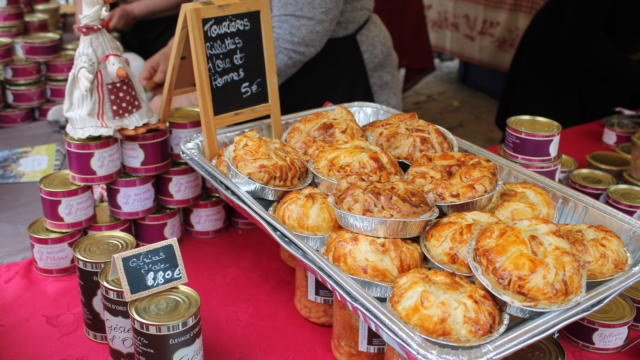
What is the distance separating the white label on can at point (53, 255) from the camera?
173 centimetres

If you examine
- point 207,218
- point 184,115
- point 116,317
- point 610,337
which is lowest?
point 610,337

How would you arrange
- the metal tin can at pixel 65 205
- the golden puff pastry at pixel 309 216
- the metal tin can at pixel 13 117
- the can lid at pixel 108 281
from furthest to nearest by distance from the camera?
the metal tin can at pixel 13 117
the metal tin can at pixel 65 205
the golden puff pastry at pixel 309 216
the can lid at pixel 108 281

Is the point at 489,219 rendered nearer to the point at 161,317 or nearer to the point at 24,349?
the point at 161,317

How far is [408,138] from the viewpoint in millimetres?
1865

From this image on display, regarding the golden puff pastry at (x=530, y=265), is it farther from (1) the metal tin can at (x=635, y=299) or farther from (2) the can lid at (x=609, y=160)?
(2) the can lid at (x=609, y=160)

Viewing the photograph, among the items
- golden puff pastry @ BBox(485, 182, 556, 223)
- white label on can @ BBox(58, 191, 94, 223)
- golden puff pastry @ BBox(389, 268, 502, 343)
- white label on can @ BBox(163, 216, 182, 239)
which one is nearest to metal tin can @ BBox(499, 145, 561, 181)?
golden puff pastry @ BBox(485, 182, 556, 223)

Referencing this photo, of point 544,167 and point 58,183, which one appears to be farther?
point 544,167

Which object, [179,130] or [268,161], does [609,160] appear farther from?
[179,130]

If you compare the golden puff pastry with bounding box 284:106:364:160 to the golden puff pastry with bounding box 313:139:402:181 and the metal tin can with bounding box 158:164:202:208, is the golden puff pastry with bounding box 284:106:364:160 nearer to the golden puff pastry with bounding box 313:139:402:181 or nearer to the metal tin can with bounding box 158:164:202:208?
the golden puff pastry with bounding box 313:139:402:181

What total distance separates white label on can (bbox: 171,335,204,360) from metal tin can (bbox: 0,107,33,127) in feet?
8.97

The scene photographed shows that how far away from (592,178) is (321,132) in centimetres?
104

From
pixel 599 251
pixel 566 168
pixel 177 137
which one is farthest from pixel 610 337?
pixel 177 137

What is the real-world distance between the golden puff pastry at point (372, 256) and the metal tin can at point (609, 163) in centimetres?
127

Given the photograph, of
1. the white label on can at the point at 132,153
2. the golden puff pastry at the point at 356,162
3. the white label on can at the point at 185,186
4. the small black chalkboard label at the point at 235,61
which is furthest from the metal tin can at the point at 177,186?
the golden puff pastry at the point at 356,162
